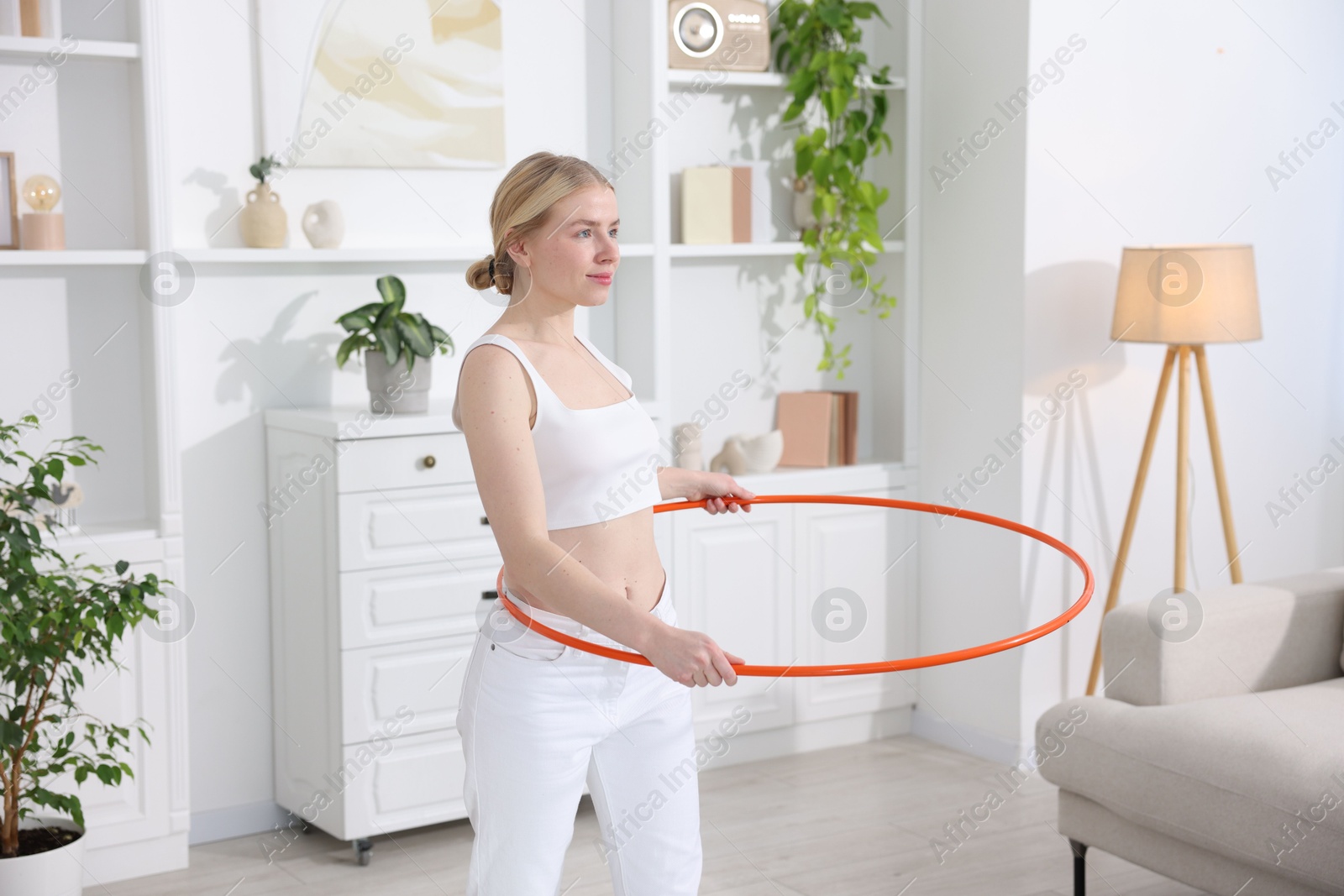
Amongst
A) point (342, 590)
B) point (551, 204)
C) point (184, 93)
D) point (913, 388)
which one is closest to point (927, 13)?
point (913, 388)

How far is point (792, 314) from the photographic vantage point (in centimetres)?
448

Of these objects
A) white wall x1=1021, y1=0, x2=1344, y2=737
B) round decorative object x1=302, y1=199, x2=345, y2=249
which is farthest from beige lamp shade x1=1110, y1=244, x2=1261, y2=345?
round decorative object x1=302, y1=199, x2=345, y2=249

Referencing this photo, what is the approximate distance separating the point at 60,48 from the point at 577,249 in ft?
6.07

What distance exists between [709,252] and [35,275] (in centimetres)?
181

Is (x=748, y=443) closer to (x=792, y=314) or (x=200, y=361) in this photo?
(x=792, y=314)

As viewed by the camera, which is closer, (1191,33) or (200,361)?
(200,361)

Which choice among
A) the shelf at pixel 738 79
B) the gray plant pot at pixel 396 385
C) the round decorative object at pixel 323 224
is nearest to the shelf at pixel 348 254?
the round decorative object at pixel 323 224

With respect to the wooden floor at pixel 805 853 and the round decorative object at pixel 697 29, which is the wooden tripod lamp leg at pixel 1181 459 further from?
the round decorative object at pixel 697 29

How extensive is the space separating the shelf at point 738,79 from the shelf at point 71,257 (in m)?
1.58

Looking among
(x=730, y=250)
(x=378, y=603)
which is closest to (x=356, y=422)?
(x=378, y=603)

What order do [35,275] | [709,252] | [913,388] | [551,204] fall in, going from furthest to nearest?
[913,388], [709,252], [35,275], [551,204]

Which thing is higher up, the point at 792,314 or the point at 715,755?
the point at 792,314

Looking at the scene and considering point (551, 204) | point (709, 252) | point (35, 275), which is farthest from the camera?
point (709, 252)

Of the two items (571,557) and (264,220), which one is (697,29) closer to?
(264,220)
